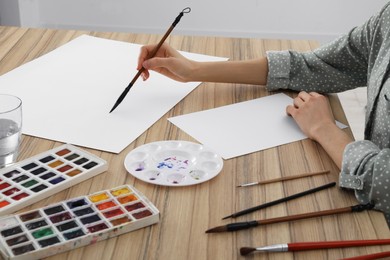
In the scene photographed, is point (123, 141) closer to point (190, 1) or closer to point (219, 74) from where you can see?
point (219, 74)

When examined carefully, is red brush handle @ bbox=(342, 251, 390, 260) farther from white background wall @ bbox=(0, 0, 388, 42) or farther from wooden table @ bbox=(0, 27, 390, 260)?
white background wall @ bbox=(0, 0, 388, 42)

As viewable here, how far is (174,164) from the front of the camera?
3.69ft

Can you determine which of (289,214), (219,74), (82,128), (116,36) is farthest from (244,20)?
(289,214)

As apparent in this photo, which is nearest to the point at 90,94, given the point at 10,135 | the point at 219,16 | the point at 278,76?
the point at 10,135

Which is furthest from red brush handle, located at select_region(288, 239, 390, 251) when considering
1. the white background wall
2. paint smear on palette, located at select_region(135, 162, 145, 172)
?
the white background wall

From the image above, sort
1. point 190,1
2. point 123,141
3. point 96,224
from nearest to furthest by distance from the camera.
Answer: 1. point 96,224
2. point 123,141
3. point 190,1

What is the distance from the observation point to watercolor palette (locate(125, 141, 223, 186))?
1078mm

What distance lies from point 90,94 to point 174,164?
38cm

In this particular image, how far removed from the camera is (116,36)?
5.84 feet

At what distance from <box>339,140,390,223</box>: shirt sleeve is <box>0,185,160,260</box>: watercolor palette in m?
0.35

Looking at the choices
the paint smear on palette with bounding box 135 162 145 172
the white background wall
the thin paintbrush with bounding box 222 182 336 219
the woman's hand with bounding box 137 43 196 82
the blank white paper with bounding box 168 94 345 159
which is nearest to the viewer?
the thin paintbrush with bounding box 222 182 336 219

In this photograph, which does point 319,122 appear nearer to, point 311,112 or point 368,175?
point 311,112

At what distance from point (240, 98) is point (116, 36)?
517mm

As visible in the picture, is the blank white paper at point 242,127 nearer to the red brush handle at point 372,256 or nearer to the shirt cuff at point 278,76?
the shirt cuff at point 278,76
